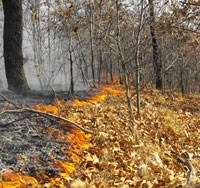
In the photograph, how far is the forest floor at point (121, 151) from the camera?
12.3 ft

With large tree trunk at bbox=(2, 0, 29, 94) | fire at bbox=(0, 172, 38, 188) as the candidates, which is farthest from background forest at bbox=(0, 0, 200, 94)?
fire at bbox=(0, 172, 38, 188)

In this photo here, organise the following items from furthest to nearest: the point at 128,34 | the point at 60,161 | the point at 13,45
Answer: the point at 128,34, the point at 13,45, the point at 60,161

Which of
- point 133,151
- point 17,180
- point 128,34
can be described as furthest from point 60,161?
point 128,34

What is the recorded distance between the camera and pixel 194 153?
554 cm

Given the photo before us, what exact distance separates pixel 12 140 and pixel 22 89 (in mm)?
3619

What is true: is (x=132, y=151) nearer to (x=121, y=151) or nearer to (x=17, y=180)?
(x=121, y=151)

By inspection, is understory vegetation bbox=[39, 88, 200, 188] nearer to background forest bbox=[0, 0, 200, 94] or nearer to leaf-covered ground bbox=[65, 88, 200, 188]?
leaf-covered ground bbox=[65, 88, 200, 188]

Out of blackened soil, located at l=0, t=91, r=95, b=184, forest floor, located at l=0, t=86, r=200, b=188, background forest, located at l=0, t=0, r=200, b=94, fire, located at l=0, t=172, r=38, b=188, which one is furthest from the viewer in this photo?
background forest, located at l=0, t=0, r=200, b=94

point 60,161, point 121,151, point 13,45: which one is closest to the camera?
point 60,161

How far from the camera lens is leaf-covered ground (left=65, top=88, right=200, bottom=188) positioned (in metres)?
3.83

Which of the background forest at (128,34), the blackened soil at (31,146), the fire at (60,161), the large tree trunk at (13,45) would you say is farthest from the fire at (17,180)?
the large tree trunk at (13,45)

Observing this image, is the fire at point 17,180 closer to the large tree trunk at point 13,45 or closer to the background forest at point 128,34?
the background forest at point 128,34

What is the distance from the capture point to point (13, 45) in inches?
300

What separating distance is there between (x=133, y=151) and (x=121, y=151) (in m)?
0.24
